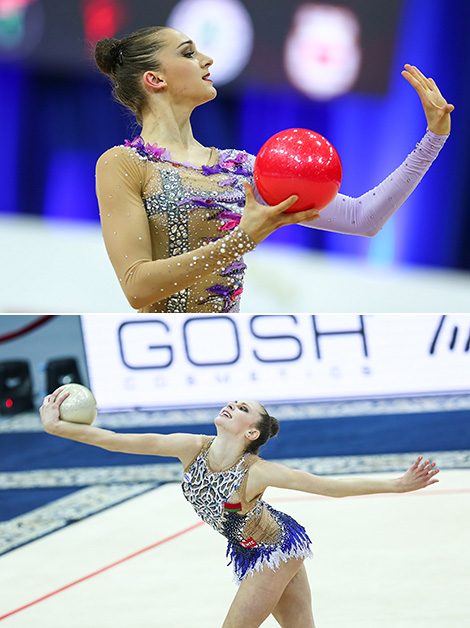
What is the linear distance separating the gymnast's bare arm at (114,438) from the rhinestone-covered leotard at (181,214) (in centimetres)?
26

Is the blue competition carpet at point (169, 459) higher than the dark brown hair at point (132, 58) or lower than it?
lower

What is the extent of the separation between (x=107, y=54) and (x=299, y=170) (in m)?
0.64

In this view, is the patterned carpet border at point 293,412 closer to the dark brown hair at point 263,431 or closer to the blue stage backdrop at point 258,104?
the dark brown hair at point 263,431

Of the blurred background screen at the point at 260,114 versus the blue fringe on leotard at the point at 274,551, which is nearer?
the blue fringe on leotard at the point at 274,551

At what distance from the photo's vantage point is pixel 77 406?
5.70 feet

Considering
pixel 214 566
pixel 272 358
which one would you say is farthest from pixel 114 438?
pixel 214 566

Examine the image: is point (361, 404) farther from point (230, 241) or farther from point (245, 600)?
point (230, 241)

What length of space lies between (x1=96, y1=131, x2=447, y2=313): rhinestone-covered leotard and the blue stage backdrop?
13.7 ft

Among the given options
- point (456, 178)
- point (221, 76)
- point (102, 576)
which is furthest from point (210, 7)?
point (102, 576)

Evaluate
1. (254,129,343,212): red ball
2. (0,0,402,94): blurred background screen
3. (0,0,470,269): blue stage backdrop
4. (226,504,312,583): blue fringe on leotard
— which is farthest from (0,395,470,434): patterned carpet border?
(0,0,402,94): blurred background screen

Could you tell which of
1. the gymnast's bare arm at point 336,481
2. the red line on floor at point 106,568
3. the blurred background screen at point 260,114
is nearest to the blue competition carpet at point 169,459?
the red line on floor at point 106,568

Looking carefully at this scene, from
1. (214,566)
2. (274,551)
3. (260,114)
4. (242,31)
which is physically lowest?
(274,551)

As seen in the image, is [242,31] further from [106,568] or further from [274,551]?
[274,551]

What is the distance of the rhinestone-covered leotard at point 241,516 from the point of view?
1.88m
